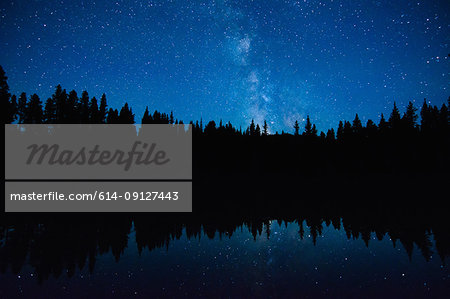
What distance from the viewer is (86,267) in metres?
8.96

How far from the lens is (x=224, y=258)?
397 inches

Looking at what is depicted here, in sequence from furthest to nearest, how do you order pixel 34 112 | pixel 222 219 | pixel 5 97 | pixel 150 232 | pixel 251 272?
1. pixel 34 112
2. pixel 5 97
3. pixel 222 219
4. pixel 150 232
5. pixel 251 272

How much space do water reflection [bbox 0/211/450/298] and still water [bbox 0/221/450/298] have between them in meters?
0.04

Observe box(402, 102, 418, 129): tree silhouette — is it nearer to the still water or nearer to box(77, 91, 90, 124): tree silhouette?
the still water

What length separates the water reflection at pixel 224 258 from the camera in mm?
7531

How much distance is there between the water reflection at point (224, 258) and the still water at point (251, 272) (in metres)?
0.04

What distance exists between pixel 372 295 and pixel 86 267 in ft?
32.6

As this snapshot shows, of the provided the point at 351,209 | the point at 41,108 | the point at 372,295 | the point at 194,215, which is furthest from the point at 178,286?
the point at 41,108

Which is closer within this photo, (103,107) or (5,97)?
(5,97)

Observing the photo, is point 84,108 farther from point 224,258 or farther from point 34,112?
point 224,258

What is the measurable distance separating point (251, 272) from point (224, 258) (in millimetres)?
1685

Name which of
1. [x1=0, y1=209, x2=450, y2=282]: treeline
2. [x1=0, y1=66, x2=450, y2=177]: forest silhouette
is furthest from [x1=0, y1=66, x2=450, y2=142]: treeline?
[x1=0, y1=209, x2=450, y2=282]: treeline

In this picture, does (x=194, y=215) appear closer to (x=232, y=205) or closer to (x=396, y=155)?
(x=232, y=205)

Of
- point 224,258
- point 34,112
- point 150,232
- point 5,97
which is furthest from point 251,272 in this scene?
point 34,112
